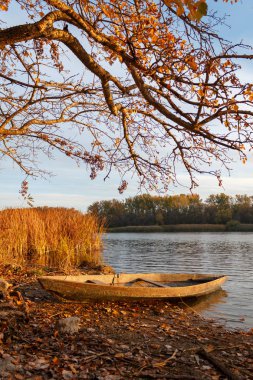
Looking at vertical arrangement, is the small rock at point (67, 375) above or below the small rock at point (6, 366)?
below

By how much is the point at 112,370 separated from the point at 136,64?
14.8 feet

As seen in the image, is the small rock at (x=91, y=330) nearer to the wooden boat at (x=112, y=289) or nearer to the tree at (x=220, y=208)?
the wooden boat at (x=112, y=289)

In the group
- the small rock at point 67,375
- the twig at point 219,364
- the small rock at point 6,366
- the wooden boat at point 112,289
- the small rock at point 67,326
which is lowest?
the twig at point 219,364

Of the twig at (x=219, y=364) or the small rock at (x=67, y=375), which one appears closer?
the small rock at (x=67, y=375)

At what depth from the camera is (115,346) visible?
6.54 meters

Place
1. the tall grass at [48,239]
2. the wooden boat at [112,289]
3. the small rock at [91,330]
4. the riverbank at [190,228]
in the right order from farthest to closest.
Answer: the riverbank at [190,228], the tall grass at [48,239], the wooden boat at [112,289], the small rock at [91,330]

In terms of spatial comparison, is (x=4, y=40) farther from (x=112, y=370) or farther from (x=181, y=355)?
(x=181, y=355)

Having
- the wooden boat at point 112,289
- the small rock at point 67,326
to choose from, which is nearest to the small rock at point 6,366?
the small rock at point 67,326

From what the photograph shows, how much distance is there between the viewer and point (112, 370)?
5.55 m

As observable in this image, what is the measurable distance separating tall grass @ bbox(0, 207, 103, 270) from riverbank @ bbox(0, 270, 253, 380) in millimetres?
Answer: 7043

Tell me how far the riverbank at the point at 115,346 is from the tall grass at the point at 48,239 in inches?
277

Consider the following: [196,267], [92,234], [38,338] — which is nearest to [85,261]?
[92,234]

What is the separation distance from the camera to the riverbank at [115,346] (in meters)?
5.47

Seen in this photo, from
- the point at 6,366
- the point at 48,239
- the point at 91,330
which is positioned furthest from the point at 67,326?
the point at 48,239
